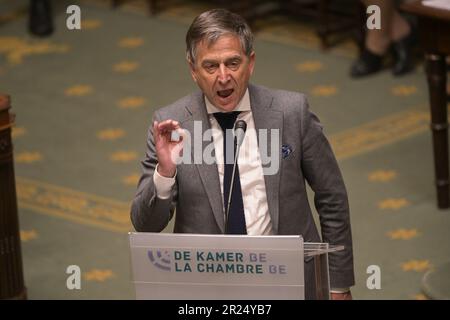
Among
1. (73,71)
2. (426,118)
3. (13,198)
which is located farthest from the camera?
(73,71)

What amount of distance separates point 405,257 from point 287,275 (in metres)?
2.98

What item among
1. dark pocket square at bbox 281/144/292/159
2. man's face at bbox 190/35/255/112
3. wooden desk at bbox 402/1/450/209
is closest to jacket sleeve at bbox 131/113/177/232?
man's face at bbox 190/35/255/112

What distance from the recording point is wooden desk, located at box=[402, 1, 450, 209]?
6137mm

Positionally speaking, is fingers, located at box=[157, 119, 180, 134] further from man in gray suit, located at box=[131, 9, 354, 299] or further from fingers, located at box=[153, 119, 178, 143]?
man in gray suit, located at box=[131, 9, 354, 299]

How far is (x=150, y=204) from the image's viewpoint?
3.52 metres

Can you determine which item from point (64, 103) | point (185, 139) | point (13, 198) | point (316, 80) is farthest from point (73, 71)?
point (185, 139)

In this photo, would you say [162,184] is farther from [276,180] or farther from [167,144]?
[276,180]

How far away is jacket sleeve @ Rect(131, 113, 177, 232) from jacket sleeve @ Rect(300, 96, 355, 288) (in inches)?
17.1

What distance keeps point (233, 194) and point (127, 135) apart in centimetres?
441

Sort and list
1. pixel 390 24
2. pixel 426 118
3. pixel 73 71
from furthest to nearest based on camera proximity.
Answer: pixel 73 71
pixel 390 24
pixel 426 118

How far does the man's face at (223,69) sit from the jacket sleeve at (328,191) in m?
0.27

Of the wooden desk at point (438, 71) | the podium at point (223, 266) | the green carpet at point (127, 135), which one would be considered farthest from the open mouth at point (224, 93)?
the wooden desk at point (438, 71)

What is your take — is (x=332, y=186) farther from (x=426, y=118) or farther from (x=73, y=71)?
(x=73, y=71)

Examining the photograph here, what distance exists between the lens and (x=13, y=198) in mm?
5609
